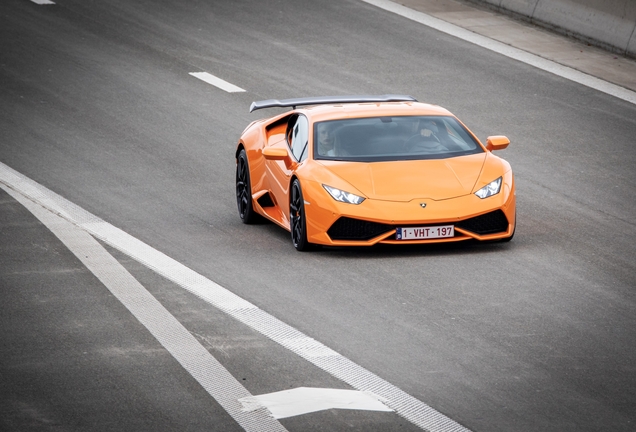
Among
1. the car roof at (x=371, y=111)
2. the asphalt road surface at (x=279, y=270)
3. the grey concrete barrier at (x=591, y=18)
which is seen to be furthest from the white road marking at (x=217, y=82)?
the car roof at (x=371, y=111)

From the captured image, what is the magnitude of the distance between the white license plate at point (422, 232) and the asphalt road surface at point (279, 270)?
227mm

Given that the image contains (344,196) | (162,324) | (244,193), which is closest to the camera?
(162,324)

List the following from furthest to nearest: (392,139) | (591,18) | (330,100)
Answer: (591,18) → (330,100) → (392,139)

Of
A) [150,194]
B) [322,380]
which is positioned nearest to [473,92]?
[150,194]

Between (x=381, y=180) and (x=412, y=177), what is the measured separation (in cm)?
30

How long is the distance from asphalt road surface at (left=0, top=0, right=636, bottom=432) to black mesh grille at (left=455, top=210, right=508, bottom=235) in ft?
0.90

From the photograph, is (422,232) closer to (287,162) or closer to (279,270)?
(279,270)

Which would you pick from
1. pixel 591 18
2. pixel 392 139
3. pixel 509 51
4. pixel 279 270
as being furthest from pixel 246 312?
pixel 591 18

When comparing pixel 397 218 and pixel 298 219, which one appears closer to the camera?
pixel 397 218

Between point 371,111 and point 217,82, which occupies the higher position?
point 371,111

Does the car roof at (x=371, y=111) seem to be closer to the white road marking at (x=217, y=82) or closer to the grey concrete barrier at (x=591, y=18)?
A: the white road marking at (x=217, y=82)

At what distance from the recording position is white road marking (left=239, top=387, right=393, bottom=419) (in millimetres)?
8117

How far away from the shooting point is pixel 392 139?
13.1 metres

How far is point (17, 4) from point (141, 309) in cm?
1942
